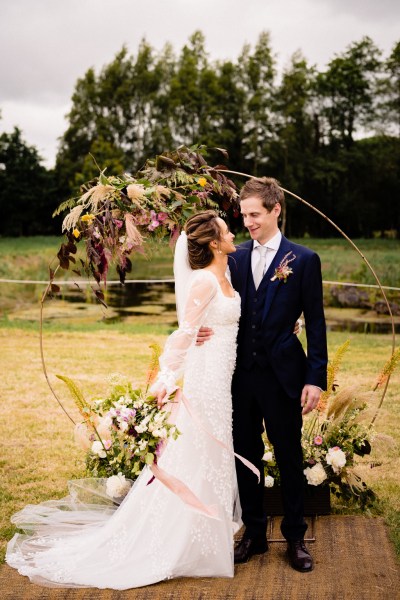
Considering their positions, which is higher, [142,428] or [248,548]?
[142,428]

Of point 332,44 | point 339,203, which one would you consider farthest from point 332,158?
point 332,44

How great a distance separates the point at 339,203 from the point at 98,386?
99.0ft

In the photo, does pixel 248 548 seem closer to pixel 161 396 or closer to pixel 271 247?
pixel 161 396

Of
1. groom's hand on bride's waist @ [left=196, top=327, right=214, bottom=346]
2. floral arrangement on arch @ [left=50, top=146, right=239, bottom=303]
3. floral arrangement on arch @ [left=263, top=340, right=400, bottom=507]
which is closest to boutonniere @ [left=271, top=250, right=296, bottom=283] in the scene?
groom's hand on bride's waist @ [left=196, top=327, right=214, bottom=346]

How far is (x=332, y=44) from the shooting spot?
134 ft

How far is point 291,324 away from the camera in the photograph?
3.58 metres

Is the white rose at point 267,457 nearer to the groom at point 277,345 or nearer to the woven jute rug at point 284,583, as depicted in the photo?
the woven jute rug at point 284,583

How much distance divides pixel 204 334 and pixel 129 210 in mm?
948

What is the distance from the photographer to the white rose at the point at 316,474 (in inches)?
170

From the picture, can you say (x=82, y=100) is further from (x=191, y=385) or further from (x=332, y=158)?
(x=191, y=385)

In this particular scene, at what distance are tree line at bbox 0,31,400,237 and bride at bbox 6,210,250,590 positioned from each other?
101 feet

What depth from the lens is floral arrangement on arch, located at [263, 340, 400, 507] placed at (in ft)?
14.4

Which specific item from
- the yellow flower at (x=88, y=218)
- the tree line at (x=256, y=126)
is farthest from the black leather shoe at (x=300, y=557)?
the tree line at (x=256, y=126)

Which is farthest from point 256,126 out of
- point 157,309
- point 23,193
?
point 157,309
